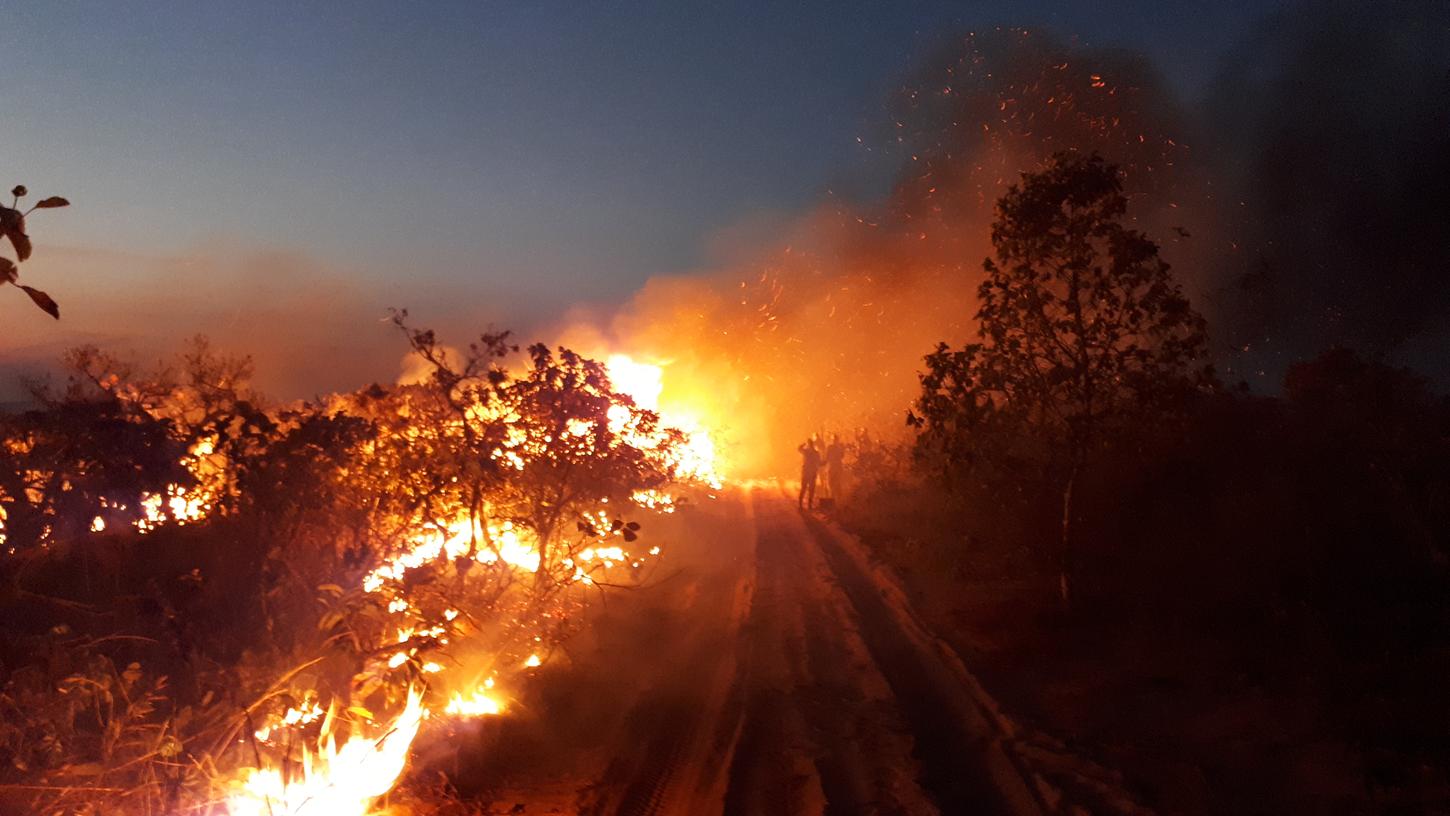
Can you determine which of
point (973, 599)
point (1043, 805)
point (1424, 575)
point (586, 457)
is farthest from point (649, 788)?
point (1424, 575)

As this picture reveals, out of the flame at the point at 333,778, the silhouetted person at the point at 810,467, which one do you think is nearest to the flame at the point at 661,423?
the silhouetted person at the point at 810,467

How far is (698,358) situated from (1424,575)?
3058 cm

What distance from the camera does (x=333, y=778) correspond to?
19.8 feet

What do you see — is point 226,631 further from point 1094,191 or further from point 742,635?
point 1094,191

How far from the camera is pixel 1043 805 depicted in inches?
265

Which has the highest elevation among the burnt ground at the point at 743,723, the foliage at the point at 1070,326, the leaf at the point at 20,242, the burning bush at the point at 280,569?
the foliage at the point at 1070,326

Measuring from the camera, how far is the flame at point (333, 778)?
229 inches

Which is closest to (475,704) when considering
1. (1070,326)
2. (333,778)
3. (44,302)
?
(333,778)

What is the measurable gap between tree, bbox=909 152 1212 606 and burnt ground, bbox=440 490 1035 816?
2.90 meters

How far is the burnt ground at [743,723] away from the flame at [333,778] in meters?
0.76

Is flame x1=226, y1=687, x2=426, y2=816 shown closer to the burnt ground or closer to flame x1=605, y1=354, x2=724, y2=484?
the burnt ground

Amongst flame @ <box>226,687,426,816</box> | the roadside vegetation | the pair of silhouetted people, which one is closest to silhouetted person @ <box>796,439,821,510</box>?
the pair of silhouetted people

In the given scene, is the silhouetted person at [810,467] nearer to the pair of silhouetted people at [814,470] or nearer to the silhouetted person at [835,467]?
the pair of silhouetted people at [814,470]

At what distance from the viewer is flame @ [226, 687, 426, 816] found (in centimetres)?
581
